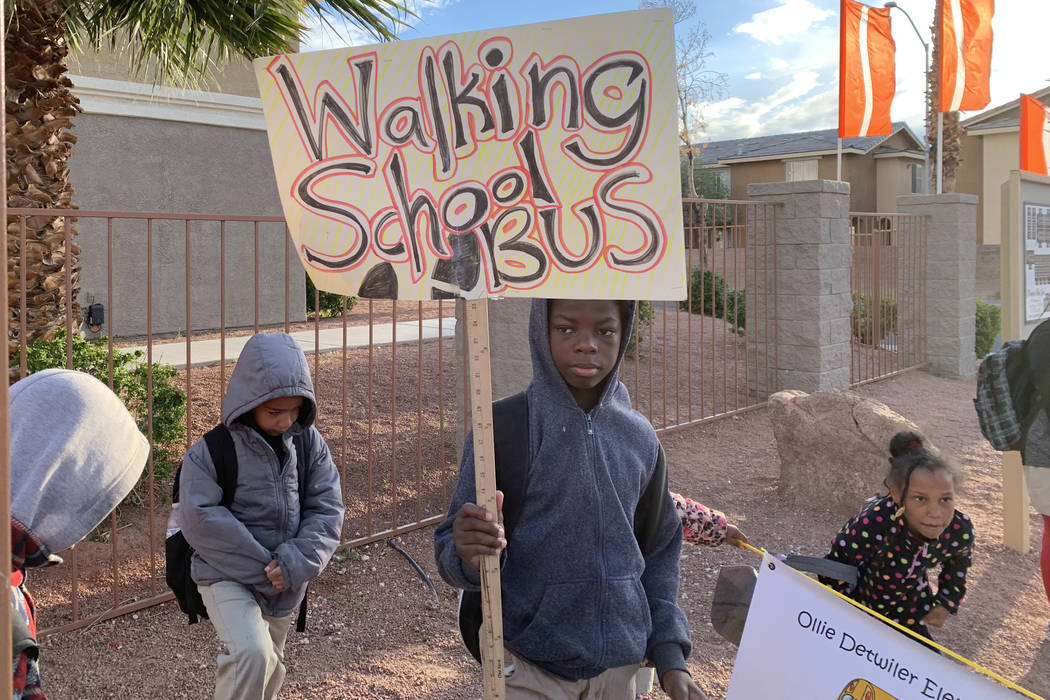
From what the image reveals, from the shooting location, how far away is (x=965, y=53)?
41.9 ft

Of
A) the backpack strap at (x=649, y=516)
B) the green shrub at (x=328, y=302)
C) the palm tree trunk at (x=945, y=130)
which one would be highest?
the palm tree trunk at (x=945, y=130)

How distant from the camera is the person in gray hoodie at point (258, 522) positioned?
2.62 meters

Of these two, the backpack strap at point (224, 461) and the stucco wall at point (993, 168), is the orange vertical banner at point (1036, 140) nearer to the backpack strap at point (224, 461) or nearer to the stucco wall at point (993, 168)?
the backpack strap at point (224, 461)

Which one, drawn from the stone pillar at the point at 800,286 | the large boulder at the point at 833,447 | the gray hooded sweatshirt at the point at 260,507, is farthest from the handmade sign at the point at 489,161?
the stone pillar at the point at 800,286

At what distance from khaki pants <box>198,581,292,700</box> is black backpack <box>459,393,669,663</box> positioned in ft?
2.79

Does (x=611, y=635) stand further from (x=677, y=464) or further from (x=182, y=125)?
(x=182, y=125)

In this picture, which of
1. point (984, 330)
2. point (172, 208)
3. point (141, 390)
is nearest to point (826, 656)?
point (141, 390)

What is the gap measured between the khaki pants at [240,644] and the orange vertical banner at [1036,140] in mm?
9788

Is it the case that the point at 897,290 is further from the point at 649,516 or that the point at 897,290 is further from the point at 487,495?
the point at 487,495

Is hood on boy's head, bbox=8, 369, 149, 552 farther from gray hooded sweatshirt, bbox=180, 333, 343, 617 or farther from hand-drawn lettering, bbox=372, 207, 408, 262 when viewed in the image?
gray hooded sweatshirt, bbox=180, 333, 343, 617

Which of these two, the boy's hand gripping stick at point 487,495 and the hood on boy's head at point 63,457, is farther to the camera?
the boy's hand gripping stick at point 487,495

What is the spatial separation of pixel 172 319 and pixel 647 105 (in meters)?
11.0

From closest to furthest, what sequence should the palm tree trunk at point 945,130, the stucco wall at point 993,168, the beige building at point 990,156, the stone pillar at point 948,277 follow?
1. the stone pillar at point 948,277
2. the palm tree trunk at point 945,130
3. the beige building at point 990,156
4. the stucco wall at point 993,168

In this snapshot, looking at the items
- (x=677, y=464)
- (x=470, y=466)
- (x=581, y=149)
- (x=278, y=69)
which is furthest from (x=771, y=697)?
(x=677, y=464)
